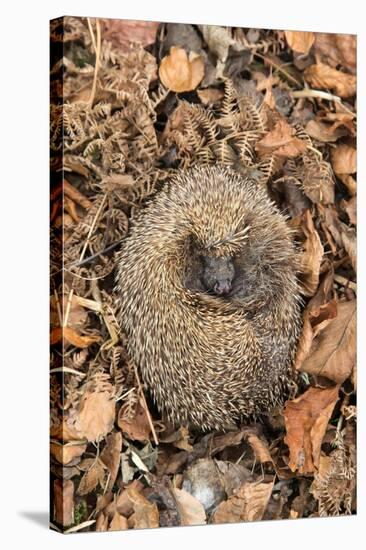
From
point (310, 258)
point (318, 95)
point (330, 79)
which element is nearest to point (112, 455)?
point (310, 258)

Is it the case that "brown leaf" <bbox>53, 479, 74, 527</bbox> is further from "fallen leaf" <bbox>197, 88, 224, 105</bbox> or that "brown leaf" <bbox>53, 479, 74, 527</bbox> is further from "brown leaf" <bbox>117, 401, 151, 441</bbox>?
"fallen leaf" <bbox>197, 88, 224, 105</bbox>

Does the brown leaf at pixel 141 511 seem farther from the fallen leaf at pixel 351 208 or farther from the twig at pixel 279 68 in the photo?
the twig at pixel 279 68

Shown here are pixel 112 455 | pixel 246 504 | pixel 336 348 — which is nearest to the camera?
pixel 112 455

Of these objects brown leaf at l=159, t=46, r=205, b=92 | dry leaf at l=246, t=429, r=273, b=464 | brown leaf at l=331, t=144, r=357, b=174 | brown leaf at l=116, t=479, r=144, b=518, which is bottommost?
brown leaf at l=116, t=479, r=144, b=518

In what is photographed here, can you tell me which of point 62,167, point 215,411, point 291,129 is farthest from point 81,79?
point 215,411

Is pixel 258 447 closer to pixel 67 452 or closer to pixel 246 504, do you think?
pixel 246 504

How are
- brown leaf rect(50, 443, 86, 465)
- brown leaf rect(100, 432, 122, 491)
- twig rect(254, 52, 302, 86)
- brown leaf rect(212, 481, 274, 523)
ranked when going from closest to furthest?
brown leaf rect(50, 443, 86, 465)
brown leaf rect(100, 432, 122, 491)
brown leaf rect(212, 481, 274, 523)
twig rect(254, 52, 302, 86)

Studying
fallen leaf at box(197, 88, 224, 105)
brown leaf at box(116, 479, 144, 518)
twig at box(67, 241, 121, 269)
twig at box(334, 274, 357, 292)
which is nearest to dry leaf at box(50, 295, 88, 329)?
twig at box(67, 241, 121, 269)
